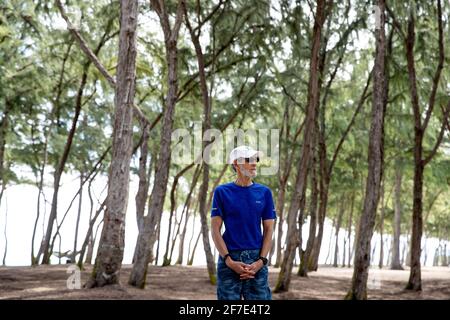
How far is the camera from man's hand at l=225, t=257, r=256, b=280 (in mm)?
3250

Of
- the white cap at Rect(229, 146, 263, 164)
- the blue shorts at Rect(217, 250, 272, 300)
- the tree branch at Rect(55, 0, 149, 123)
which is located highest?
the tree branch at Rect(55, 0, 149, 123)

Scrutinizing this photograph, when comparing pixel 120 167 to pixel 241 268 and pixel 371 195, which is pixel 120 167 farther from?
pixel 241 268

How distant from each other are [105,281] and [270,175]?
19019 millimetres

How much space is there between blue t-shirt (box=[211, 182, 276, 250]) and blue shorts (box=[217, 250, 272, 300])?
6 cm

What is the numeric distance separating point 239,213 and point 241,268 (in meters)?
0.35

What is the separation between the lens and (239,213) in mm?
3318

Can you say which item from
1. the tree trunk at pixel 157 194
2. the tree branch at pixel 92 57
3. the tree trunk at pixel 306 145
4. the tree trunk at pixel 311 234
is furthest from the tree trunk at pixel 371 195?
the tree trunk at pixel 311 234

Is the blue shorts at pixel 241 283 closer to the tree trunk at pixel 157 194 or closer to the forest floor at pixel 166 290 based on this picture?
the forest floor at pixel 166 290

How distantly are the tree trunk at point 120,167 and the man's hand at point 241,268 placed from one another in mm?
4968

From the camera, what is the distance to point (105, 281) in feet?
26.5

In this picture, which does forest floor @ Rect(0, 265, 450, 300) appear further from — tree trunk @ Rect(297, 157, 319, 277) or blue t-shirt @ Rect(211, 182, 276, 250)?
blue t-shirt @ Rect(211, 182, 276, 250)

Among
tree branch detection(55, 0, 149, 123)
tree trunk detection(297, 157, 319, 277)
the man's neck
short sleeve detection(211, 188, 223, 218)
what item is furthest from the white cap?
tree trunk detection(297, 157, 319, 277)
